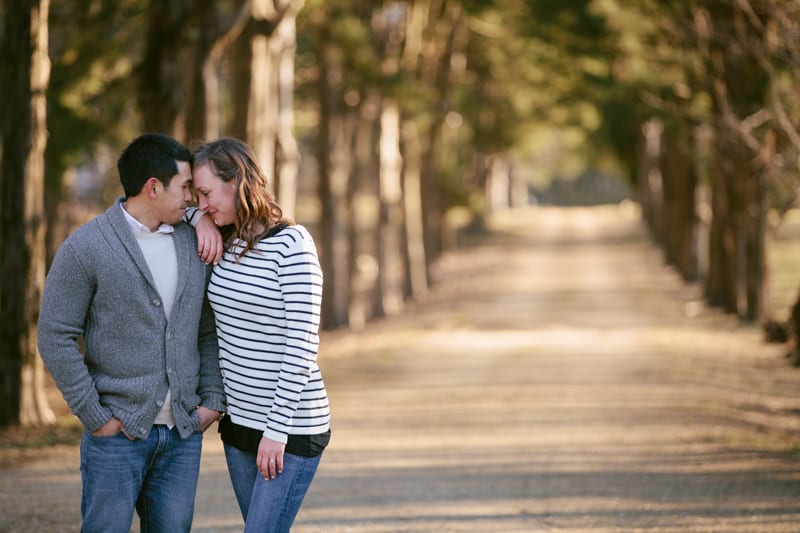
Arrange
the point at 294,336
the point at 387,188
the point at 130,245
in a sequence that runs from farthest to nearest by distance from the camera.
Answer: the point at 387,188
the point at 130,245
the point at 294,336

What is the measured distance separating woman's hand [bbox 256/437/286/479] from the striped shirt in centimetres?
3

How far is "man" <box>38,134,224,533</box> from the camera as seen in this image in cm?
423

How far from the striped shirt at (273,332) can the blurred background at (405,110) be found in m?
7.86

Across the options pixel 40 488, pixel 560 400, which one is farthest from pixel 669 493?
pixel 560 400

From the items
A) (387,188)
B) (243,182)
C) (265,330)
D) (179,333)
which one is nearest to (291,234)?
(243,182)

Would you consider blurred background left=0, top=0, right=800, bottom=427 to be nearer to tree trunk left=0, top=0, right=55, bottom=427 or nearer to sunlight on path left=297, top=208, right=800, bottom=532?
tree trunk left=0, top=0, right=55, bottom=427

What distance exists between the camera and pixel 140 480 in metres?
4.37

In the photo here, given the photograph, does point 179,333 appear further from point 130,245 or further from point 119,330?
point 130,245

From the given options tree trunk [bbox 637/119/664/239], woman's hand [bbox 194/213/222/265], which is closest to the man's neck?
woman's hand [bbox 194/213/222/265]

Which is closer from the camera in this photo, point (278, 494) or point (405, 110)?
point (278, 494)

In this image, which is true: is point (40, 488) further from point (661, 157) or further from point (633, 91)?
point (661, 157)

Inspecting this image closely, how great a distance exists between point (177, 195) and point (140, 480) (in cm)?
107

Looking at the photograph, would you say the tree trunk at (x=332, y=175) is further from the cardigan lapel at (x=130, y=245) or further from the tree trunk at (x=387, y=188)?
the cardigan lapel at (x=130, y=245)

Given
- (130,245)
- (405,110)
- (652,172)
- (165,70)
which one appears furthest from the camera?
(652,172)
